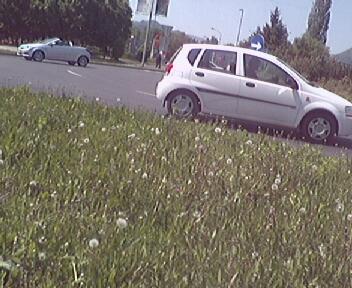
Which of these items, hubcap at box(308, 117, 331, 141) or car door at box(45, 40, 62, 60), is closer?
hubcap at box(308, 117, 331, 141)

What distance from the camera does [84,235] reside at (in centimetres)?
321

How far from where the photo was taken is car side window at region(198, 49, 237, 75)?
10962 mm

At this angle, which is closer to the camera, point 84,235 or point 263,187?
→ point 84,235

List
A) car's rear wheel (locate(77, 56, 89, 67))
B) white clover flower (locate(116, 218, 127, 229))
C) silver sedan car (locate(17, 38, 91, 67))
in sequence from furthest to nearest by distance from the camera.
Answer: car's rear wheel (locate(77, 56, 89, 67)) → silver sedan car (locate(17, 38, 91, 67)) → white clover flower (locate(116, 218, 127, 229))

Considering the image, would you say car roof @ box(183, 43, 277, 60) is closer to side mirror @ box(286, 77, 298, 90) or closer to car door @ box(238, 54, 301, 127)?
car door @ box(238, 54, 301, 127)

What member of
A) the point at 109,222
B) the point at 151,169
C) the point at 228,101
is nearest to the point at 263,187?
the point at 151,169

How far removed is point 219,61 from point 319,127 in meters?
2.48

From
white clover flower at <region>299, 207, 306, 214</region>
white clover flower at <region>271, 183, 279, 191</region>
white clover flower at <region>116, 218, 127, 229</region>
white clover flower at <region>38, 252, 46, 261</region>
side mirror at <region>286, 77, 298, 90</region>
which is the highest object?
side mirror at <region>286, 77, 298, 90</region>

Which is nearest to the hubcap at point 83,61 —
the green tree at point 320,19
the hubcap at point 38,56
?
the hubcap at point 38,56

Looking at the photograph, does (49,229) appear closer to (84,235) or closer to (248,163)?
(84,235)

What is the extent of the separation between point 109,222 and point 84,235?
318mm

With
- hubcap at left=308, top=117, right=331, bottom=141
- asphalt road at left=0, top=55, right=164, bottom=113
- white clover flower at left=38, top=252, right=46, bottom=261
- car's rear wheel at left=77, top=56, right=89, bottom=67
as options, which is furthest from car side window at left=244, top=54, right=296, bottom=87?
car's rear wheel at left=77, top=56, right=89, bottom=67

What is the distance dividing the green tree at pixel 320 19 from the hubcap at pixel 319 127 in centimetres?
5118

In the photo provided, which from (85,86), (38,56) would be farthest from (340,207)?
(38,56)
